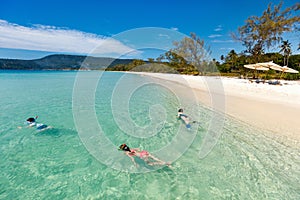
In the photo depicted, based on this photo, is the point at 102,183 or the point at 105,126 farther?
the point at 105,126

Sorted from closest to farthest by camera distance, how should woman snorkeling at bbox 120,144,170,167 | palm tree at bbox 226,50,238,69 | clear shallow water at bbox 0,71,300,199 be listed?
clear shallow water at bbox 0,71,300,199, woman snorkeling at bbox 120,144,170,167, palm tree at bbox 226,50,238,69

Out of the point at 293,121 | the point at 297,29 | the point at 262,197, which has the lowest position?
the point at 262,197

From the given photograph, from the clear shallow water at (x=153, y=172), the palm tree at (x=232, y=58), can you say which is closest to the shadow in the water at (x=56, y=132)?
the clear shallow water at (x=153, y=172)

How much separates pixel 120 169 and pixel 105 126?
131 inches

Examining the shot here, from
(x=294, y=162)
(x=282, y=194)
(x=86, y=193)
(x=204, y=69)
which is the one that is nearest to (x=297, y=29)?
(x=204, y=69)

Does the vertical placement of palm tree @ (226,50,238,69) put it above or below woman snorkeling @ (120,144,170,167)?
above

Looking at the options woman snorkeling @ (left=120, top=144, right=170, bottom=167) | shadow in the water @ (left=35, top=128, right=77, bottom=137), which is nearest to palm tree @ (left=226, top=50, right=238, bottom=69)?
woman snorkeling @ (left=120, top=144, right=170, bottom=167)

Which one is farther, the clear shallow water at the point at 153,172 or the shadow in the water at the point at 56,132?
the shadow in the water at the point at 56,132

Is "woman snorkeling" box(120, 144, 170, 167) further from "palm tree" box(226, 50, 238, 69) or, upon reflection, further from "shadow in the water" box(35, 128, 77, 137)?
"palm tree" box(226, 50, 238, 69)

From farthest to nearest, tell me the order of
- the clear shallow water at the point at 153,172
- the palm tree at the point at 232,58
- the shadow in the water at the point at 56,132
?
the palm tree at the point at 232,58 < the shadow in the water at the point at 56,132 < the clear shallow water at the point at 153,172

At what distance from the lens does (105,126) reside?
713 cm

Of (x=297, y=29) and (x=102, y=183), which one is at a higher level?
(x=297, y=29)

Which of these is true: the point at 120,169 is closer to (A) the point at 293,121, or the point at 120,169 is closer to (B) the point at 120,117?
A: (B) the point at 120,117

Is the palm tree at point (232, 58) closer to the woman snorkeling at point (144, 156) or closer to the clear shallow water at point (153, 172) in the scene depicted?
the clear shallow water at point (153, 172)
